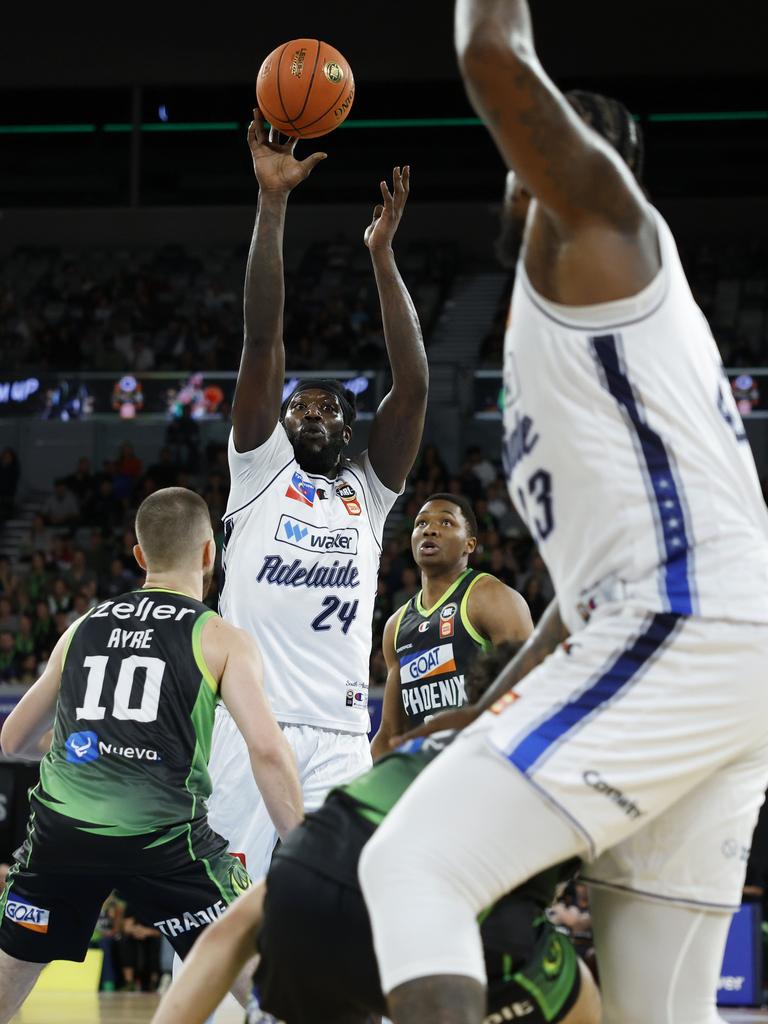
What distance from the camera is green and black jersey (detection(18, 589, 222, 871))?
4234 millimetres

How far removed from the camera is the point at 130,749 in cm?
429

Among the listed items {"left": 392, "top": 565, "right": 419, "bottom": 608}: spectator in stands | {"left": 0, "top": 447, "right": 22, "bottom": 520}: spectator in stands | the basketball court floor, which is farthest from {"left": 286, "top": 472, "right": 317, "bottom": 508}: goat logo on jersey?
{"left": 0, "top": 447, "right": 22, "bottom": 520}: spectator in stands

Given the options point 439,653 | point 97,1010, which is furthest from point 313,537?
point 97,1010

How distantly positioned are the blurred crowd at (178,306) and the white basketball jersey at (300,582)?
55.8 ft

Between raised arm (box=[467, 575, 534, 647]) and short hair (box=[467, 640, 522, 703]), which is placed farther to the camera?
raised arm (box=[467, 575, 534, 647])

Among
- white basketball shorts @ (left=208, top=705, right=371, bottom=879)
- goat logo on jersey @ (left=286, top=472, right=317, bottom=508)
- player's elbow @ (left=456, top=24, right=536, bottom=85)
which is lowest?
white basketball shorts @ (left=208, top=705, right=371, bottom=879)

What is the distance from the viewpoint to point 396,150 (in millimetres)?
26047

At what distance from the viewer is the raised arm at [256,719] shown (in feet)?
13.3

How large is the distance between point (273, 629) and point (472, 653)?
1.24 meters

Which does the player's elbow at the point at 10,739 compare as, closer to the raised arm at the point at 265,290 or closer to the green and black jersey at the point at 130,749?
the green and black jersey at the point at 130,749

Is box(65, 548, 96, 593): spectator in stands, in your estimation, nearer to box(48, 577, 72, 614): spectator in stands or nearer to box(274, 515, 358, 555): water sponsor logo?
box(48, 577, 72, 614): spectator in stands

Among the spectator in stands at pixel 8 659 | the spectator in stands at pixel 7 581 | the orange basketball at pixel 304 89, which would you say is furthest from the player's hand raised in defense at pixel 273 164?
the spectator in stands at pixel 7 581

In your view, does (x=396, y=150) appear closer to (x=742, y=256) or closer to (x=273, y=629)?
(x=742, y=256)

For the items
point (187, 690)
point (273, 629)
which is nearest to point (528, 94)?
point (187, 690)
